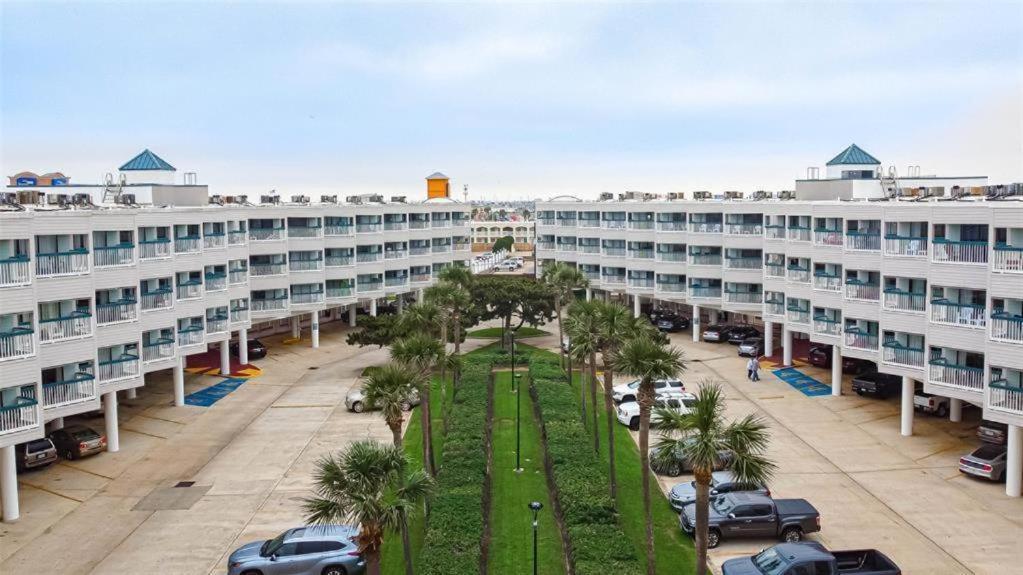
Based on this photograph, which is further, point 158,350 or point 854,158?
point 854,158

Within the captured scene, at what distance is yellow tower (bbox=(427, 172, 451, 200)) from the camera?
380ft

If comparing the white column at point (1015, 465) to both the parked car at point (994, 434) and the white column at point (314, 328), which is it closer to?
the parked car at point (994, 434)

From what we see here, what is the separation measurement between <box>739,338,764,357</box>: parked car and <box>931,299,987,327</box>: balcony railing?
65.0 ft

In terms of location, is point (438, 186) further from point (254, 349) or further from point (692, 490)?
point (692, 490)

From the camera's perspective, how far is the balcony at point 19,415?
1205 inches

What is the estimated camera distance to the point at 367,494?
68.9 feet

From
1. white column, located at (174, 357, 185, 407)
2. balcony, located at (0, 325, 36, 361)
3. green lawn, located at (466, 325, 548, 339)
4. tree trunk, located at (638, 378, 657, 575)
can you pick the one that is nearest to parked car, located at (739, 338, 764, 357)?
green lawn, located at (466, 325, 548, 339)

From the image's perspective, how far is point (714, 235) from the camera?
210ft

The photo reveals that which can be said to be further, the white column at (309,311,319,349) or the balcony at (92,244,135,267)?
the white column at (309,311,319,349)

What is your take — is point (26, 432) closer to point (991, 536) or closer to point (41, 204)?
point (41, 204)

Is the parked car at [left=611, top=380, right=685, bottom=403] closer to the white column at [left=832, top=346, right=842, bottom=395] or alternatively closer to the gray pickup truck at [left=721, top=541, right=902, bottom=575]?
the white column at [left=832, top=346, right=842, bottom=395]

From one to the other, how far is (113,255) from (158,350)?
611 centimetres

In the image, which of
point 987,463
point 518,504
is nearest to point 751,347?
point 987,463

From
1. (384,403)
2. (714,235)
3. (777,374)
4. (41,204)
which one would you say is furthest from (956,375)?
(41,204)
